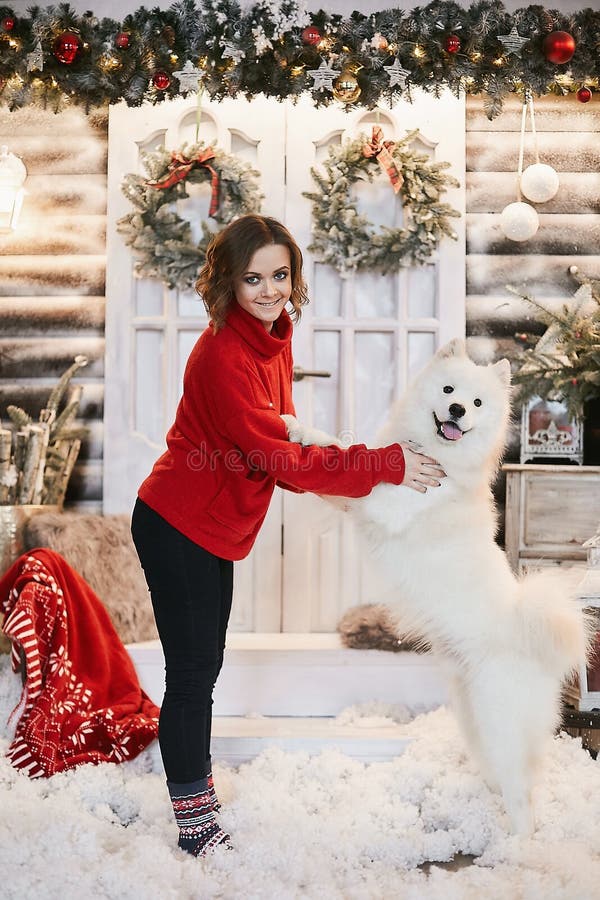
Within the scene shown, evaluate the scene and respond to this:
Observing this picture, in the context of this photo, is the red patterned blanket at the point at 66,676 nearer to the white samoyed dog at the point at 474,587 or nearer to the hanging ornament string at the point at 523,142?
the white samoyed dog at the point at 474,587

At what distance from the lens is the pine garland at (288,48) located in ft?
10.7

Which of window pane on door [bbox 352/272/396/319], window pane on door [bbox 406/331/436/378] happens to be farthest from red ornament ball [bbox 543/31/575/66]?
window pane on door [bbox 406/331/436/378]

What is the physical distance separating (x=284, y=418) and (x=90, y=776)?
1301 millimetres

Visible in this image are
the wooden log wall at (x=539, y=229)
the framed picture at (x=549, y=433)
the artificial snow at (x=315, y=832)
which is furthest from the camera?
the wooden log wall at (x=539, y=229)

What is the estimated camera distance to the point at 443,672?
99.3 inches

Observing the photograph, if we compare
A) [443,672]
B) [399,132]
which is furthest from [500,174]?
[443,672]

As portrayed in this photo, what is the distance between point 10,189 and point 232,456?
217 centimetres

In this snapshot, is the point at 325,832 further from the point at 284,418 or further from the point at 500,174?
the point at 500,174

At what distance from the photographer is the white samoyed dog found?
2.33 m

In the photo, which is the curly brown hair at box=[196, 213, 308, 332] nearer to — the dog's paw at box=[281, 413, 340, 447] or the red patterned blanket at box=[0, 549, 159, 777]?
the dog's paw at box=[281, 413, 340, 447]

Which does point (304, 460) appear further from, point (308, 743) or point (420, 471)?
point (308, 743)

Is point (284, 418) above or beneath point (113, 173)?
beneath

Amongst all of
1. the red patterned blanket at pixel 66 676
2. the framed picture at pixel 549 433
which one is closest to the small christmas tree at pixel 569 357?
the framed picture at pixel 549 433

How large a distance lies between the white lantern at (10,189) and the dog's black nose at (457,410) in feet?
7.65
